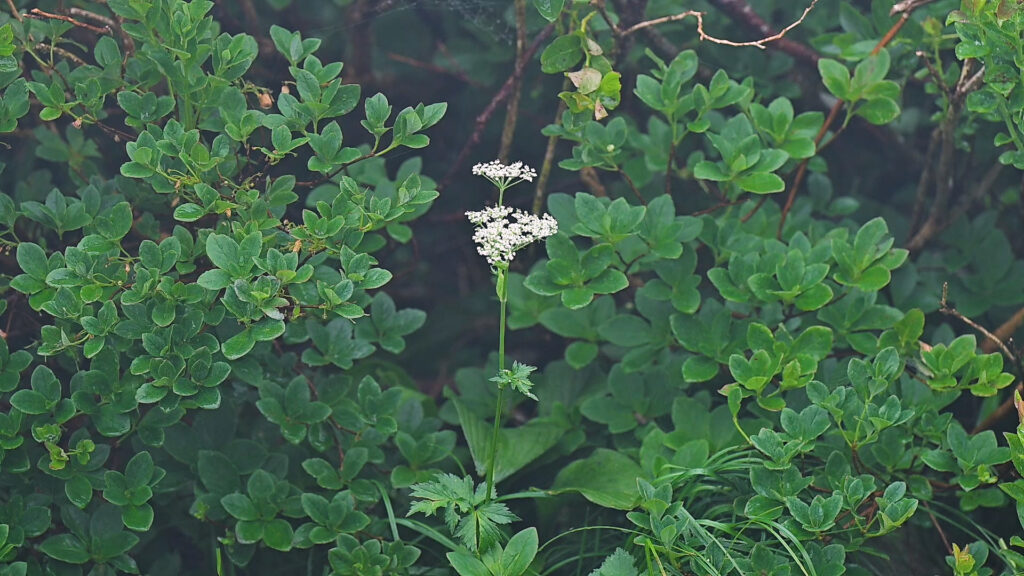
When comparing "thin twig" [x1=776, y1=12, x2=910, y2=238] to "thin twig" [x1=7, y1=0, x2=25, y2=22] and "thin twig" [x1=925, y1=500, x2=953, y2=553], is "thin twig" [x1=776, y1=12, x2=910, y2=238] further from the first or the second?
"thin twig" [x1=7, y1=0, x2=25, y2=22]

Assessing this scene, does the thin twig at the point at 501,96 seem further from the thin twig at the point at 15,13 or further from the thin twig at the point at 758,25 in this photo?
the thin twig at the point at 15,13

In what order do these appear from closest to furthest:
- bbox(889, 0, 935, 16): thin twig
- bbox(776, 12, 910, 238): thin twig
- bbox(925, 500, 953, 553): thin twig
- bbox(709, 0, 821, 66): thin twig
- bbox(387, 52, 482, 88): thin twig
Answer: bbox(925, 500, 953, 553): thin twig, bbox(889, 0, 935, 16): thin twig, bbox(776, 12, 910, 238): thin twig, bbox(709, 0, 821, 66): thin twig, bbox(387, 52, 482, 88): thin twig

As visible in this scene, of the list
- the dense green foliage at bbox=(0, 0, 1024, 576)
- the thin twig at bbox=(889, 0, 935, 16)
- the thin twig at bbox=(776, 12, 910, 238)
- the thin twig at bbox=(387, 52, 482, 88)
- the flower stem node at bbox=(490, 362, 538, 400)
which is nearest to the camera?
the flower stem node at bbox=(490, 362, 538, 400)

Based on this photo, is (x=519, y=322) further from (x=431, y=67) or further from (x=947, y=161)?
(x=947, y=161)

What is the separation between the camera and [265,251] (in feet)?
5.16

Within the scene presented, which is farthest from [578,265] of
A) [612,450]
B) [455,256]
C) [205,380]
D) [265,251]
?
[455,256]

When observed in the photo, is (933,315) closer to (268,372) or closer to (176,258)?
(268,372)

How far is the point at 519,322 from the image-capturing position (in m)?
1.98

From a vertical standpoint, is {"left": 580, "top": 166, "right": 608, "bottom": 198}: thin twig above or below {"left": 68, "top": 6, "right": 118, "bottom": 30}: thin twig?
below

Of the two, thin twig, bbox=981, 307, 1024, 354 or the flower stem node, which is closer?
the flower stem node

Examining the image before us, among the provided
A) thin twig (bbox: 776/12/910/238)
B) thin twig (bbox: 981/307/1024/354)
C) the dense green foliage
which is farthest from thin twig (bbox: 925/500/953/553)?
thin twig (bbox: 776/12/910/238)

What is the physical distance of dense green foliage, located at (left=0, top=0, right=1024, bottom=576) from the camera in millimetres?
1493

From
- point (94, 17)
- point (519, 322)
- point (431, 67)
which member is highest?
point (94, 17)

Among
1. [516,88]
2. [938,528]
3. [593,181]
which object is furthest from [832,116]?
[938,528]
